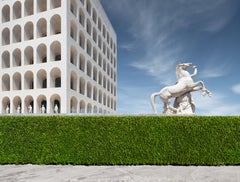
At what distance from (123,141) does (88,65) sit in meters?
26.2

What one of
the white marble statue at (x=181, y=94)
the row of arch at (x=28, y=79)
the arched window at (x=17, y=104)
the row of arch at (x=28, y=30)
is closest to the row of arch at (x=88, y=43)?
the row of arch at (x=28, y=30)

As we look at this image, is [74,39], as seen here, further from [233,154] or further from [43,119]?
[233,154]

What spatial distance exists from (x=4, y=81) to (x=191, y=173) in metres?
31.1

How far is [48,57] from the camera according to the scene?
28312 millimetres

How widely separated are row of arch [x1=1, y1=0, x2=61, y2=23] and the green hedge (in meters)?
23.0

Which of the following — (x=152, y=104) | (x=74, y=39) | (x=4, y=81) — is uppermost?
(x=74, y=39)

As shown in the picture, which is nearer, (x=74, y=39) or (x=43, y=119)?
(x=43, y=119)

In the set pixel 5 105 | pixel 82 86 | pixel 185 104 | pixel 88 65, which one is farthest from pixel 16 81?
pixel 185 104

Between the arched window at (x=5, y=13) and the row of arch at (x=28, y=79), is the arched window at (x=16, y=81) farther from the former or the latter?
the arched window at (x=5, y=13)

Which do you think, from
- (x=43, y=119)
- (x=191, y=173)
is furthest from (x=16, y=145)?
(x=191, y=173)

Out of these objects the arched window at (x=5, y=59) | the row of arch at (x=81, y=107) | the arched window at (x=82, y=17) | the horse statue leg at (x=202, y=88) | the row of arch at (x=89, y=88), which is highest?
the arched window at (x=82, y=17)

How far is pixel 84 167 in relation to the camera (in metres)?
10.7

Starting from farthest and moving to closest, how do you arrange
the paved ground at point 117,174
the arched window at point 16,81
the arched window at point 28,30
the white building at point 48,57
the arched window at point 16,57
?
1. the arched window at point 16,57
2. the arched window at point 16,81
3. the arched window at point 28,30
4. the white building at point 48,57
5. the paved ground at point 117,174

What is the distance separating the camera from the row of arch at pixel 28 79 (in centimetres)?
2881
